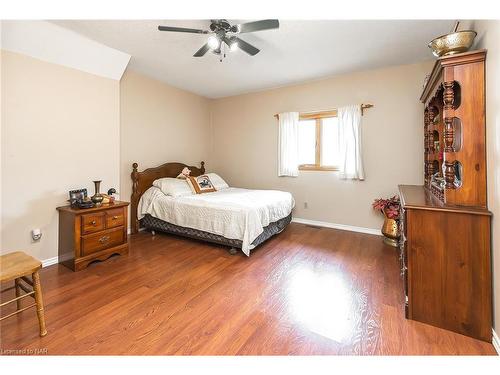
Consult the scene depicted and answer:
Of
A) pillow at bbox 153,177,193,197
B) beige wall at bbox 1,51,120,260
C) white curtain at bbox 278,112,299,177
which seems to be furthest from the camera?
white curtain at bbox 278,112,299,177

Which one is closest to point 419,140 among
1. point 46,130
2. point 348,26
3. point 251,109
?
point 348,26

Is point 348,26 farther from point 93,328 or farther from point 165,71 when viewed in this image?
point 93,328

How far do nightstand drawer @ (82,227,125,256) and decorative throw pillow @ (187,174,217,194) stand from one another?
1.32m

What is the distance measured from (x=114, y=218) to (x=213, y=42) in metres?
2.24

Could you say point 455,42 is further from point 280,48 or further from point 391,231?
point 391,231

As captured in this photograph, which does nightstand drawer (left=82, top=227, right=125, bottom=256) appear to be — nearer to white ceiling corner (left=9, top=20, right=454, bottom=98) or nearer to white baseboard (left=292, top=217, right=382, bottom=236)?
white ceiling corner (left=9, top=20, right=454, bottom=98)

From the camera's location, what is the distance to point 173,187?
362 centimetres

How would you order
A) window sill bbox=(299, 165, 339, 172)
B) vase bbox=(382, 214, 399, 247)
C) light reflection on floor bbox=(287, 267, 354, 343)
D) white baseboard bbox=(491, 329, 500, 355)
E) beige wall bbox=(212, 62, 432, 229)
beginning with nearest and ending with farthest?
white baseboard bbox=(491, 329, 500, 355) → light reflection on floor bbox=(287, 267, 354, 343) → vase bbox=(382, 214, 399, 247) → beige wall bbox=(212, 62, 432, 229) → window sill bbox=(299, 165, 339, 172)

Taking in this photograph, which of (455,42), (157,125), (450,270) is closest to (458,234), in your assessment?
(450,270)

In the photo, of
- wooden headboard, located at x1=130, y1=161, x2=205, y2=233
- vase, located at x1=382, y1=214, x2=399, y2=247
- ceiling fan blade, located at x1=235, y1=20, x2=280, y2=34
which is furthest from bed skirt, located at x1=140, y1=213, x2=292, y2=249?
ceiling fan blade, located at x1=235, y1=20, x2=280, y2=34

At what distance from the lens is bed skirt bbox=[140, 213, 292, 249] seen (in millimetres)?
2943

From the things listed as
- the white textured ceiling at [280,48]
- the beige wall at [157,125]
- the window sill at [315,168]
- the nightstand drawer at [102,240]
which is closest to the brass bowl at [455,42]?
the white textured ceiling at [280,48]

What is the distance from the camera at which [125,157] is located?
3609 millimetres

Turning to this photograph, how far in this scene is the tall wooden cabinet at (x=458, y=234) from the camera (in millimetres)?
1486
